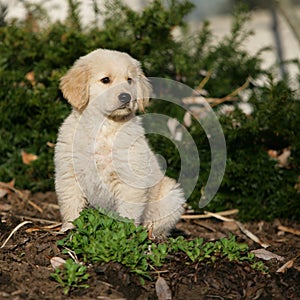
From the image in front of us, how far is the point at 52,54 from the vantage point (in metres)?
5.59

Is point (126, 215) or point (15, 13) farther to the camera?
point (15, 13)

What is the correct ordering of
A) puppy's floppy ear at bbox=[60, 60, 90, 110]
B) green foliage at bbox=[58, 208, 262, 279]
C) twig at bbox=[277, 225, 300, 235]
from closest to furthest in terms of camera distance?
green foliage at bbox=[58, 208, 262, 279] → puppy's floppy ear at bbox=[60, 60, 90, 110] → twig at bbox=[277, 225, 300, 235]

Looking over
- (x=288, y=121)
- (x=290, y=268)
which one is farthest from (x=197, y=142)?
(x=290, y=268)

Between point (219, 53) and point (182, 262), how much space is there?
350 cm

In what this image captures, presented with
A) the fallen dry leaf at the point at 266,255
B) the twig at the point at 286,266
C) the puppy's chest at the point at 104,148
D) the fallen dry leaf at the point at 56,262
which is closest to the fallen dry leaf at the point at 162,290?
the fallen dry leaf at the point at 56,262

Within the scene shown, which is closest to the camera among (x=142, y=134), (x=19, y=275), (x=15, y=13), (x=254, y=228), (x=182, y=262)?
(x=19, y=275)

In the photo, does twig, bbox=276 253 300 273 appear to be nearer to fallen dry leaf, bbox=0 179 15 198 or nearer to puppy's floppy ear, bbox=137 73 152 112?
puppy's floppy ear, bbox=137 73 152 112

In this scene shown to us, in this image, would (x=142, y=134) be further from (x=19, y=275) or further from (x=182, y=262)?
(x=19, y=275)

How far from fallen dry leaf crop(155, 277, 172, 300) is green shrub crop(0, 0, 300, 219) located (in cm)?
211

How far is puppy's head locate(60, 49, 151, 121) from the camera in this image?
4059mm

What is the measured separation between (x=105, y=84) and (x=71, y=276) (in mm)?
1580

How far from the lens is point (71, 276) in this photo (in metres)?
3.05

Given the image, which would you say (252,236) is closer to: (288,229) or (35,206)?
(288,229)

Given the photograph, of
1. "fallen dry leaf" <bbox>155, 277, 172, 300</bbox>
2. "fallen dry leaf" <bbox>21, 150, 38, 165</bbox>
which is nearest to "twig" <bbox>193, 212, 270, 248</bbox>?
"fallen dry leaf" <bbox>155, 277, 172, 300</bbox>
